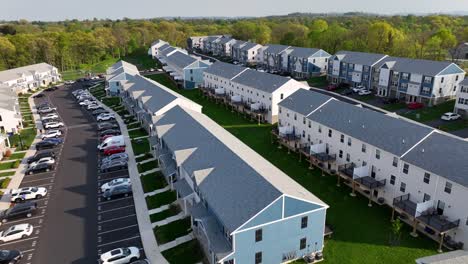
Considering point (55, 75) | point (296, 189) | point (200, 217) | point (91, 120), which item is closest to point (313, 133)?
point (296, 189)

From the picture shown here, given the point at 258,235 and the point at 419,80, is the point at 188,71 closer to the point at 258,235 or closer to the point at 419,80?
the point at 419,80

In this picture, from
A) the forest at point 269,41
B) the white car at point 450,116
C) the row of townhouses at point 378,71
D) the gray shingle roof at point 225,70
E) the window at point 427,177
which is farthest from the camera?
the forest at point 269,41

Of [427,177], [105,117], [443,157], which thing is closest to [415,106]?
[443,157]

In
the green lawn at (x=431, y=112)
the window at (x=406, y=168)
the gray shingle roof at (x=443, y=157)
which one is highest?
the gray shingle roof at (x=443, y=157)

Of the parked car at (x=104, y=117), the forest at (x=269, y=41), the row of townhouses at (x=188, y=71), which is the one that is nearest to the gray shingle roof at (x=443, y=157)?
the parked car at (x=104, y=117)

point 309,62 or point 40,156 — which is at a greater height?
point 309,62

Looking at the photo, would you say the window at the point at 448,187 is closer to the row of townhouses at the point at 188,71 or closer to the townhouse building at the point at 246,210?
the townhouse building at the point at 246,210

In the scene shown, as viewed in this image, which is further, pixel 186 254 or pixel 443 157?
pixel 443 157
